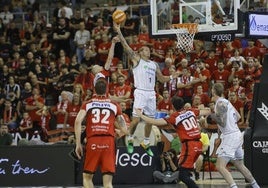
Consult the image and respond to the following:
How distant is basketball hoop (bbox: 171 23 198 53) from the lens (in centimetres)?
1831

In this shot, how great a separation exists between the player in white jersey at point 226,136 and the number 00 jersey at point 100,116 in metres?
2.64

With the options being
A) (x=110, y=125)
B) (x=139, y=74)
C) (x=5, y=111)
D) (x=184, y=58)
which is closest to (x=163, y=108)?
(x=184, y=58)

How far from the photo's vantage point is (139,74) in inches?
683

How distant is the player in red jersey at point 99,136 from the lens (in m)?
12.6

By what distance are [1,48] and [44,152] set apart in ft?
32.5

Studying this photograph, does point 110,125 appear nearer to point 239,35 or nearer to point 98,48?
point 239,35

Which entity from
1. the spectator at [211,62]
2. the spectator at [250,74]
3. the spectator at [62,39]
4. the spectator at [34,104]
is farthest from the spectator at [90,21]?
the spectator at [250,74]

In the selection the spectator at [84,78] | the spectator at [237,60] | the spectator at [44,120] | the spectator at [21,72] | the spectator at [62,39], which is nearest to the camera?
the spectator at [237,60]

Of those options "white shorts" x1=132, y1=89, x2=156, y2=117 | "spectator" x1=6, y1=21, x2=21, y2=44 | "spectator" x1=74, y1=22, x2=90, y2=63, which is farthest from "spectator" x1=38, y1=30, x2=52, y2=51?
"white shorts" x1=132, y1=89, x2=156, y2=117

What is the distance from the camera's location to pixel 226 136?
1473cm

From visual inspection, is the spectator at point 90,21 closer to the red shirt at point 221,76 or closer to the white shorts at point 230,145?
the red shirt at point 221,76

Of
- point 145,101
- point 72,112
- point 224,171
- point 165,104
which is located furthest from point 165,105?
point 224,171

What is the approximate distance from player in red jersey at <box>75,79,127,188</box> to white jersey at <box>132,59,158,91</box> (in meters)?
4.64

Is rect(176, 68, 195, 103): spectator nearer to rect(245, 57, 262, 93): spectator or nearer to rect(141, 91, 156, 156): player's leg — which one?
rect(245, 57, 262, 93): spectator
